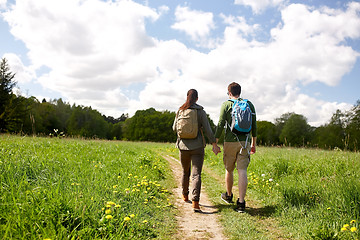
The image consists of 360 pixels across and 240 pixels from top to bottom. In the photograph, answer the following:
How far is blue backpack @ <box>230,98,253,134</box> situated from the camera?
4734 mm

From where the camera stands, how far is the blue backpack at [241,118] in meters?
4.73

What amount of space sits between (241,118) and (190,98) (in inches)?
45.3

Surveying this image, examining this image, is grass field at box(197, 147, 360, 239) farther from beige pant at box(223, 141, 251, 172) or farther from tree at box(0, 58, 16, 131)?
tree at box(0, 58, 16, 131)

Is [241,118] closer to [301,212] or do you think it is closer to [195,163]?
[195,163]

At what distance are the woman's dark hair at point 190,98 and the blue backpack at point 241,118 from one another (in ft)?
2.80

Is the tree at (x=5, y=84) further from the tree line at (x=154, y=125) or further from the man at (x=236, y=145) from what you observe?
the man at (x=236, y=145)

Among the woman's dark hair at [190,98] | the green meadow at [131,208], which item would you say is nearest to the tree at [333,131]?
the green meadow at [131,208]

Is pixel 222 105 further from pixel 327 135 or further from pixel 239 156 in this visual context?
pixel 327 135

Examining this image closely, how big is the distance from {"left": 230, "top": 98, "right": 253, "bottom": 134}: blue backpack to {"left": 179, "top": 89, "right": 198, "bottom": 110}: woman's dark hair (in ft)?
2.80

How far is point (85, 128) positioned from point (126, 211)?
236 feet

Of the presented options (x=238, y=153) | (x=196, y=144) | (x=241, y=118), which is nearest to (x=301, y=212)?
(x=238, y=153)

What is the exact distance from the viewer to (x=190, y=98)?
511 cm

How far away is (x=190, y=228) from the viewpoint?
4.05m

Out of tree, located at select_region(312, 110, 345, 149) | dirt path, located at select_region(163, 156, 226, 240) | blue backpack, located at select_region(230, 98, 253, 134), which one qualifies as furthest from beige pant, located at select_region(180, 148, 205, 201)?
tree, located at select_region(312, 110, 345, 149)
